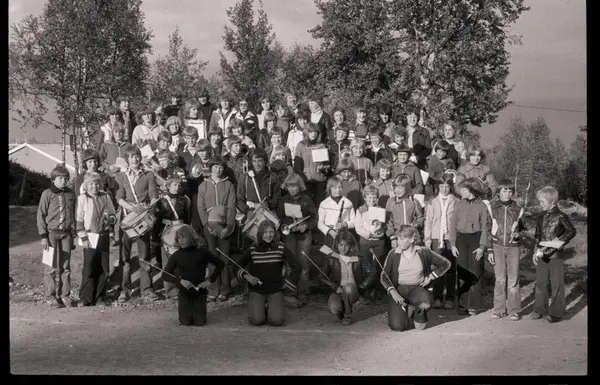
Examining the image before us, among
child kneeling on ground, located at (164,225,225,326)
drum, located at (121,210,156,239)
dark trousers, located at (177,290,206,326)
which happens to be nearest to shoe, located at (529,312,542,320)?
child kneeling on ground, located at (164,225,225,326)

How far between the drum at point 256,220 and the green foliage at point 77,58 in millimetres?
14239

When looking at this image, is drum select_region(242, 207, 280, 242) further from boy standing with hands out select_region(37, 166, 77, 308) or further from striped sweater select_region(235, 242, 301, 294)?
boy standing with hands out select_region(37, 166, 77, 308)

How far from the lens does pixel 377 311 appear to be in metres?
9.12

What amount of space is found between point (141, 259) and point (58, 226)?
3.87 feet

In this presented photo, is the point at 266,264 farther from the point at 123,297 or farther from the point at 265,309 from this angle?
the point at 123,297

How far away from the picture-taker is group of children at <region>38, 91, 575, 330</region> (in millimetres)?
8430

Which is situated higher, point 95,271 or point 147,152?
point 147,152

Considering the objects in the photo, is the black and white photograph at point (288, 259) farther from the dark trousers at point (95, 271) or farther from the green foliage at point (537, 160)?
the green foliage at point (537, 160)

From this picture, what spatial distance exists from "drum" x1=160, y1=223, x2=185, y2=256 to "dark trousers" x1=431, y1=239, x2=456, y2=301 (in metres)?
3.47

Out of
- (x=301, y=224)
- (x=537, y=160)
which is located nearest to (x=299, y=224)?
(x=301, y=224)

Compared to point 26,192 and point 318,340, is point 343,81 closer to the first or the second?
point 26,192

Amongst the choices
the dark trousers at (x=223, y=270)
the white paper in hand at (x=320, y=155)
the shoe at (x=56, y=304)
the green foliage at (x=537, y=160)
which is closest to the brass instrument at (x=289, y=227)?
the dark trousers at (x=223, y=270)

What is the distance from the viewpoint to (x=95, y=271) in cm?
900
